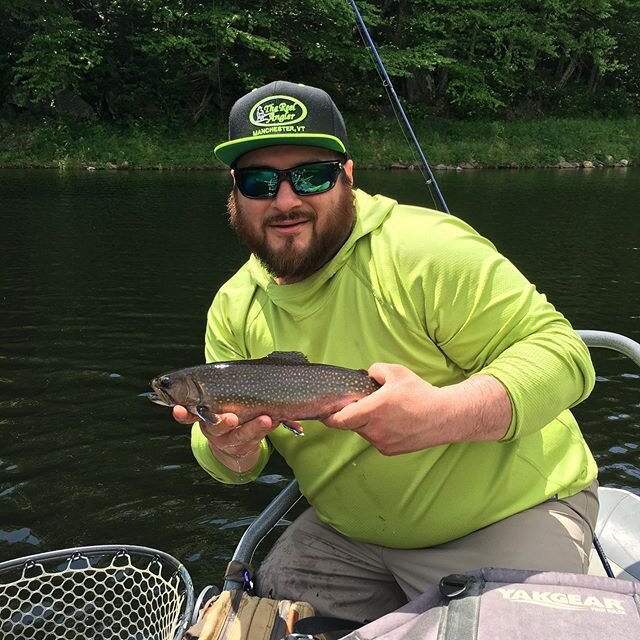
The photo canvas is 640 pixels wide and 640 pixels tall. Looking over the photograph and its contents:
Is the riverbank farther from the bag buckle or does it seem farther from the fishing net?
the bag buckle

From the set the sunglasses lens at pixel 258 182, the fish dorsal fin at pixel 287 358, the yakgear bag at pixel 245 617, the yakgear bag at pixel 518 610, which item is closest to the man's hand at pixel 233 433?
the fish dorsal fin at pixel 287 358

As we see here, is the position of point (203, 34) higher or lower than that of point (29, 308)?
higher

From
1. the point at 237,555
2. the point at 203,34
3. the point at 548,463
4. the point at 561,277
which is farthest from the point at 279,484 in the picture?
the point at 203,34

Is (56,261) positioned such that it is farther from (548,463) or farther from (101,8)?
(101,8)

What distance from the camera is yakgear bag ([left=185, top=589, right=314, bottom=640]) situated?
2.90 m

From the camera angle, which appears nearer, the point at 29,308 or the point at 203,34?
the point at 29,308

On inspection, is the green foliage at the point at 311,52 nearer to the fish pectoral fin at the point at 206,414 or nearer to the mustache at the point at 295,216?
the mustache at the point at 295,216

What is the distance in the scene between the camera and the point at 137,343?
384 inches

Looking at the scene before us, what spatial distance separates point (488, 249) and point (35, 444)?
5.51 metres

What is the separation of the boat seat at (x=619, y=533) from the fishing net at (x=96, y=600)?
7.01 ft

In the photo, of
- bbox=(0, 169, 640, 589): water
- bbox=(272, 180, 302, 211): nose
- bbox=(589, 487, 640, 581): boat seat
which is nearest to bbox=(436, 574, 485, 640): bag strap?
bbox=(589, 487, 640, 581): boat seat

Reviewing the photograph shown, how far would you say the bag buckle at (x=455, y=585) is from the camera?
235 centimetres

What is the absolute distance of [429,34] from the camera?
40.7 meters

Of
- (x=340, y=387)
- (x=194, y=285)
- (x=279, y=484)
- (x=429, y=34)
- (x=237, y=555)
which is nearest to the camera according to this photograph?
(x=340, y=387)
